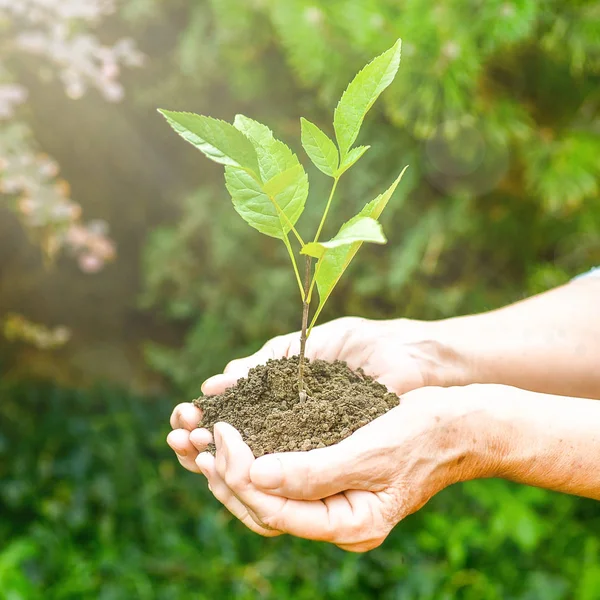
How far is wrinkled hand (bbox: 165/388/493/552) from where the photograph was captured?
0.90 meters

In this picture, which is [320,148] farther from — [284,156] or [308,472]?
[308,472]

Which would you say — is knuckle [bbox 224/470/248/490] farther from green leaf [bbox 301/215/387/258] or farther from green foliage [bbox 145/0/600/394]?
green foliage [bbox 145/0/600/394]

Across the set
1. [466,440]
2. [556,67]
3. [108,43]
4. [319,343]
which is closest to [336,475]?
[466,440]

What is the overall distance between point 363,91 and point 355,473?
1.85ft

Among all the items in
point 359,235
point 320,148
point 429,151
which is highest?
point 429,151

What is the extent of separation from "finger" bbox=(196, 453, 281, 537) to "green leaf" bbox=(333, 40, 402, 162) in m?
0.53

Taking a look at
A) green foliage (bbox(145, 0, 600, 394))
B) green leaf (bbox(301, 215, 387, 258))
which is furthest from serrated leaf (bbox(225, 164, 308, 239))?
green foliage (bbox(145, 0, 600, 394))

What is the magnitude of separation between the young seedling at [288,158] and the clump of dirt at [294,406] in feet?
0.42

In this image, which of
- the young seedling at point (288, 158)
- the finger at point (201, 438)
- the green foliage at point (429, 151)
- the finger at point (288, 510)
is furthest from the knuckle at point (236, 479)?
the green foliage at point (429, 151)

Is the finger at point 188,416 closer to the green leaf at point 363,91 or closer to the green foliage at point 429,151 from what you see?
the green leaf at point 363,91

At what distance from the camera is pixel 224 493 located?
1001mm

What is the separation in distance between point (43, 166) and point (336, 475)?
1651 millimetres

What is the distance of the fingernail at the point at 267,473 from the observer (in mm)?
879

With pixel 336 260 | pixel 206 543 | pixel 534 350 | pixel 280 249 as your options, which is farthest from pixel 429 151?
pixel 206 543
